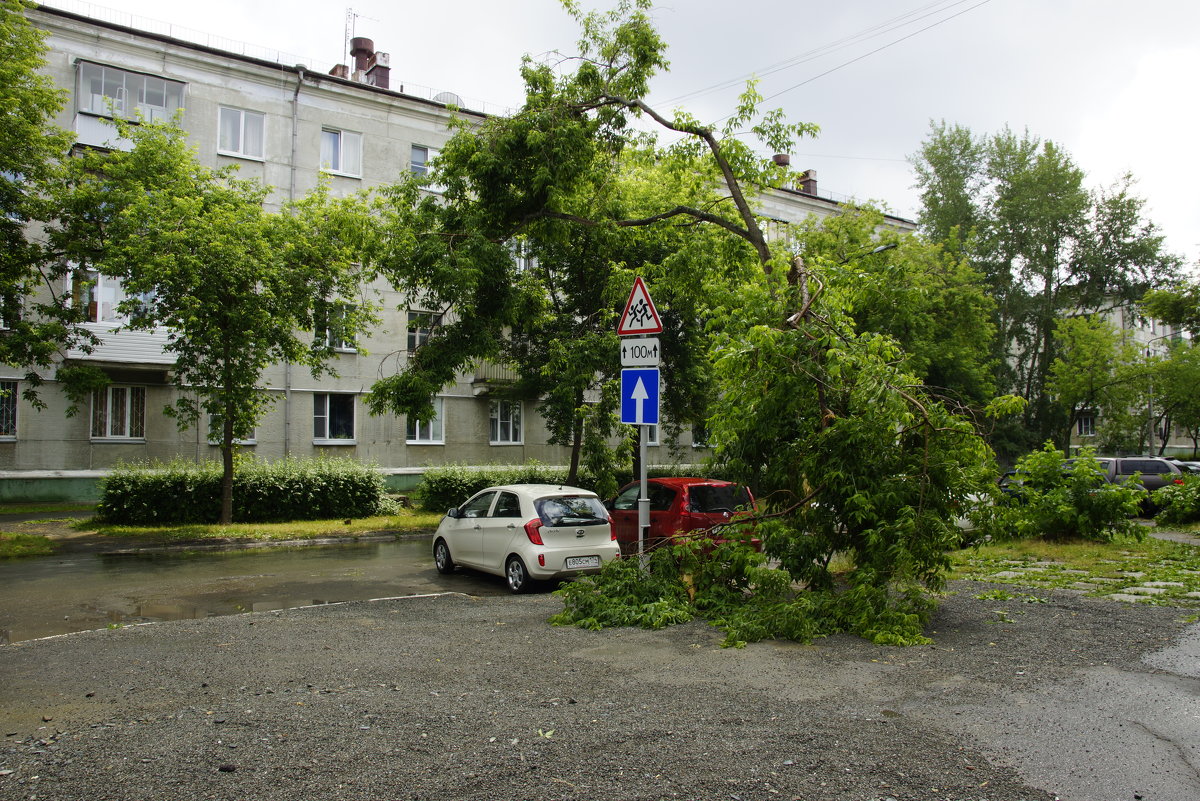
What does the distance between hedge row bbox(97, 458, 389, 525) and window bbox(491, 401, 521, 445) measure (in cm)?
944

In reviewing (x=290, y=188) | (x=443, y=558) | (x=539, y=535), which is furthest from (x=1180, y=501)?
(x=290, y=188)

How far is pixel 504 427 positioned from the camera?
104 feet

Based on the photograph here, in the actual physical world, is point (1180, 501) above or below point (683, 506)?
below

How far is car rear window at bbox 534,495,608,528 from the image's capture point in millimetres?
10766

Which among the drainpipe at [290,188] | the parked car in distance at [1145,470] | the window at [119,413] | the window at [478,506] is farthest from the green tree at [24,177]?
the parked car in distance at [1145,470]

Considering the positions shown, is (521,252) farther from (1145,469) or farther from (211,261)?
(1145,469)

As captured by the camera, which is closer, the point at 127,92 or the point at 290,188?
the point at 127,92

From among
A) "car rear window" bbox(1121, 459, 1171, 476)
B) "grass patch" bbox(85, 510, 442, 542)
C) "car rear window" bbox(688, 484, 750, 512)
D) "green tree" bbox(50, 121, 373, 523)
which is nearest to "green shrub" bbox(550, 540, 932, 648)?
"car rear window" bbox(688, 484, 750, 512)

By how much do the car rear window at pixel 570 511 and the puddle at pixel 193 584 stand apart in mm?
1220

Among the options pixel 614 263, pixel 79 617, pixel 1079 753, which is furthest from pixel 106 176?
pixel 1079 753

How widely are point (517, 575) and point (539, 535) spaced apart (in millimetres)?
654

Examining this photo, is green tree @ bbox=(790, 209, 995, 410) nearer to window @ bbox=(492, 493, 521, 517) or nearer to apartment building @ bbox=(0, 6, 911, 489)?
apartment building @ bbox=(0, 6, 911, 489)

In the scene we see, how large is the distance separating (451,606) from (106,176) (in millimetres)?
15718

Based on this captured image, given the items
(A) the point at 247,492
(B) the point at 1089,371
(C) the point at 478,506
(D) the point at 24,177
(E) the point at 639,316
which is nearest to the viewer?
(E) the point at 639,316
